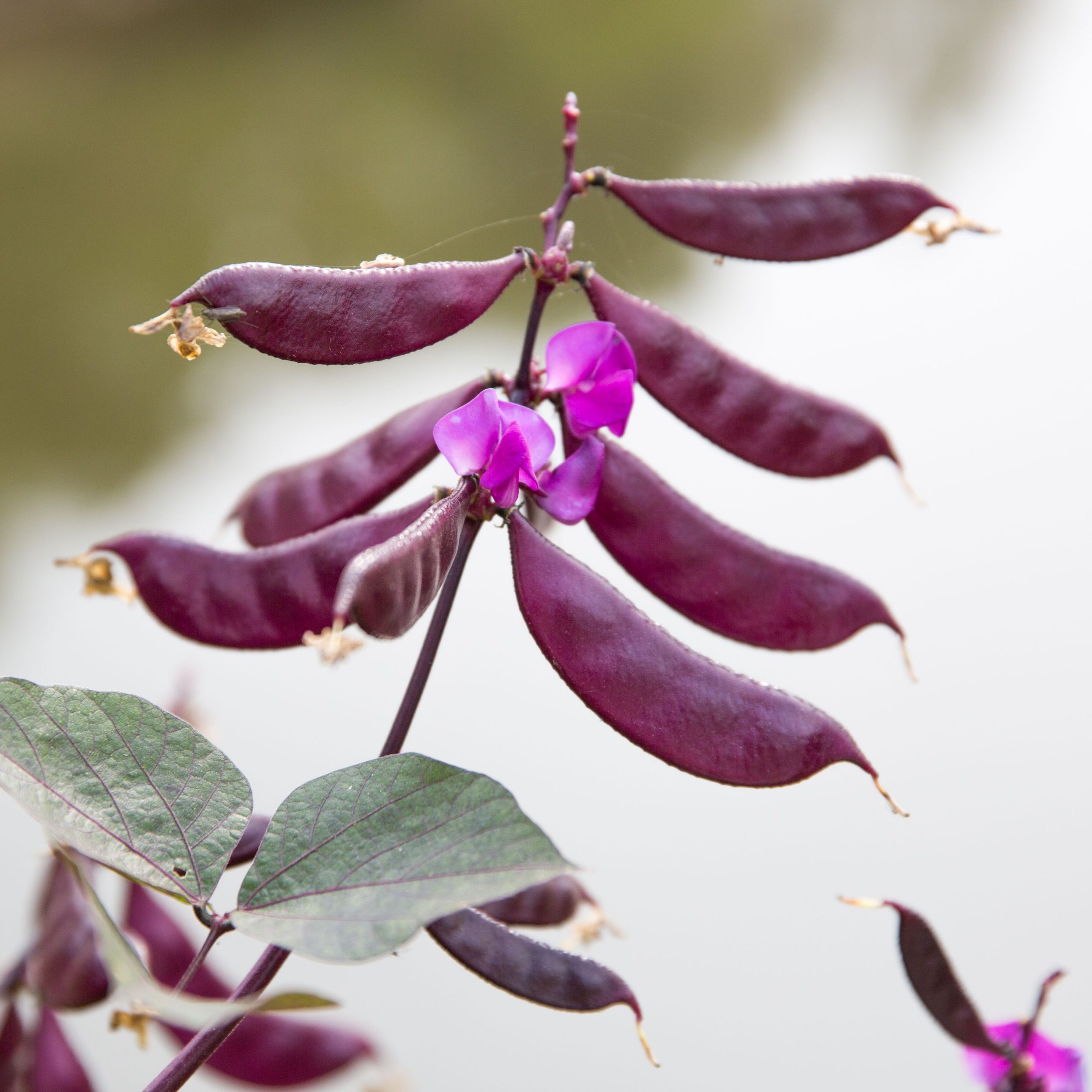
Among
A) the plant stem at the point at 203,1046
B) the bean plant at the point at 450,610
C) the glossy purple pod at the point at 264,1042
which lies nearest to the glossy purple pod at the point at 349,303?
the bean plant at the point at 450,610

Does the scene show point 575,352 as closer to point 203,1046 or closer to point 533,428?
point 533,428

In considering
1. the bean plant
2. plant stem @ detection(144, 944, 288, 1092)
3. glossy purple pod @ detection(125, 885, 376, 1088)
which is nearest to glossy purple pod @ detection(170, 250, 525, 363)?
the bean plant

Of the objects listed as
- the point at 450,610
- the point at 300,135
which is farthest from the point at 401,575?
the point at 300,135

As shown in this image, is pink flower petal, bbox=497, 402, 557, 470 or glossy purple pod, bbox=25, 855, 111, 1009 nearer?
pink flower petal, bbox=497, 402, 557, 470

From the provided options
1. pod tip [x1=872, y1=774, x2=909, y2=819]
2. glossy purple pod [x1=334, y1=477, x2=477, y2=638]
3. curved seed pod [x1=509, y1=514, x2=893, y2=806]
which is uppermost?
glossy purple pod [x1=334, y1=477, x2=477, y2=638]

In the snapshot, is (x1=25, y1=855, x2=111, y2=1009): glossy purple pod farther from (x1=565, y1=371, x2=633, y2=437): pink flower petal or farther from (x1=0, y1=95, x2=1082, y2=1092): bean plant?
(x1=565, y1=371, x2=633, y2=437): pink flower petal

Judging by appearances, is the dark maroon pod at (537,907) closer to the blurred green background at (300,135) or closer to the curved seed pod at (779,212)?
the curved seed pod at (779,212)
